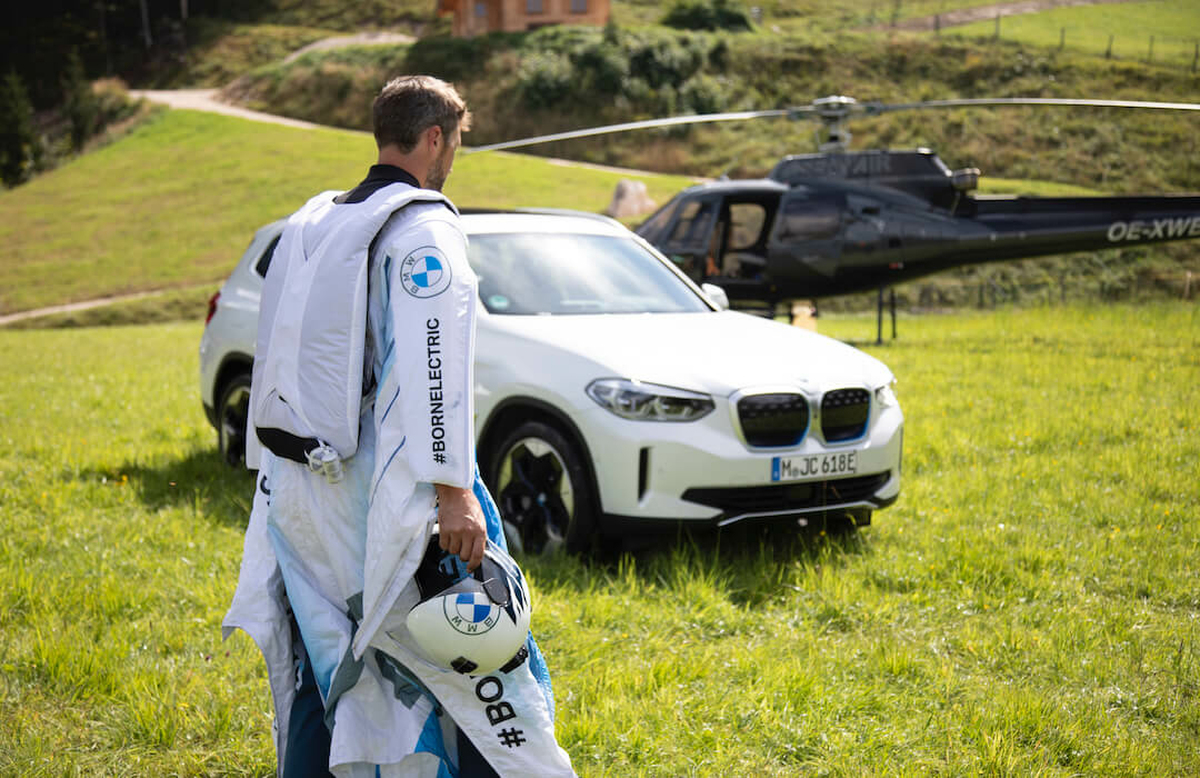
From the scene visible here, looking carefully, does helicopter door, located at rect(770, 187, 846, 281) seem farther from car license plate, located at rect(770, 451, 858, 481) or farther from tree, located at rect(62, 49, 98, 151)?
tree, located at rect(62, 49, 98, 151)

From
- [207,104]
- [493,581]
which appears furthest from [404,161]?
[207,104]

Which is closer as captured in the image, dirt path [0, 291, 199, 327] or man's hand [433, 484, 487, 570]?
man's hand [433, 484, 487, 570]

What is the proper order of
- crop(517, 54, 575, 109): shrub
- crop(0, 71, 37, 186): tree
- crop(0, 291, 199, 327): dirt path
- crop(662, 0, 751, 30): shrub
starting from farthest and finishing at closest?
crop(662, 0, 751, 30): shrub → crop(0, 71, 37, 186): tree → crop(517, 54, 575, 109): shrub → crop(0, 291, 199, 327): dirt path

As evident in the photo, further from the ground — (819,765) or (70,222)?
(819,765)

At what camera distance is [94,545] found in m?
5.30

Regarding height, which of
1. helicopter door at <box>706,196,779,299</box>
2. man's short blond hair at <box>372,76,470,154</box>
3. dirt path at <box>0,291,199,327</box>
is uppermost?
man's short blond hair at <box>372,76,470,154</box>

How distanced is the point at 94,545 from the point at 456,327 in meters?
3.80

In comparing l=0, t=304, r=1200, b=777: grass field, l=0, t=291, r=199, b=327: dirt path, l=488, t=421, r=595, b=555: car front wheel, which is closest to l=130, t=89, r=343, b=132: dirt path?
l=0, t=291, r=199, b=327: dirt path

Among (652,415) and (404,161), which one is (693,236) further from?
(404,161)

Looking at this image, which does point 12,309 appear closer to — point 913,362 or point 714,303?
point 913,362

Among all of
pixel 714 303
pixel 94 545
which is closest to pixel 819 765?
pixel 714 303

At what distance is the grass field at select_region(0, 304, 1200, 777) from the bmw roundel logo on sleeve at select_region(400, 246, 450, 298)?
162cm

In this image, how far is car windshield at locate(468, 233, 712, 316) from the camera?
5.64m

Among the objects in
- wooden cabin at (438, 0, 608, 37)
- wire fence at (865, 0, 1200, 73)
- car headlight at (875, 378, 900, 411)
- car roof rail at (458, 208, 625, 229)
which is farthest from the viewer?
wooden cabin at (438, 0, 608, 37)
